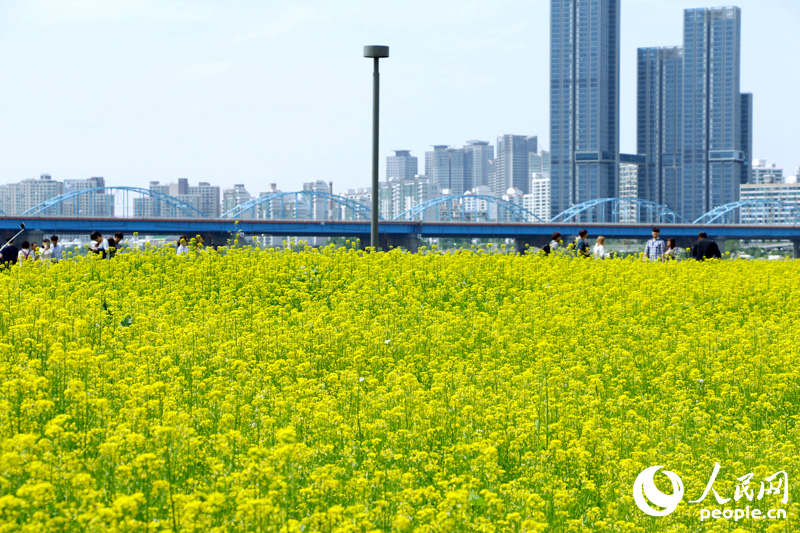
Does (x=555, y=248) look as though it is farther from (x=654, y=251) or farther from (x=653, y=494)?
(x=653, y=494)

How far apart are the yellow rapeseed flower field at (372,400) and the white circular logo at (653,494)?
0.06m

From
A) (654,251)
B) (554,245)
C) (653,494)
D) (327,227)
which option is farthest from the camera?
(327,227)

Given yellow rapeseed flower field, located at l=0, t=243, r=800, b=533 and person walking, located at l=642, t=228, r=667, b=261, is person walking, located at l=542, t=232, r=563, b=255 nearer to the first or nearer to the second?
person walking, located at l=642, t=228, r=667, b=261

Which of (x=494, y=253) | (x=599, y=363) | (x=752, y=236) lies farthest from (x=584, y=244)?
(x=752, y=236)

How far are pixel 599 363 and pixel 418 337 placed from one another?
2165mm

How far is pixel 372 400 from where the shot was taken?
737 cm

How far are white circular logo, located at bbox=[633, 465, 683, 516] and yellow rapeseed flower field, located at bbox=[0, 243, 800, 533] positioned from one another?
0.20ft

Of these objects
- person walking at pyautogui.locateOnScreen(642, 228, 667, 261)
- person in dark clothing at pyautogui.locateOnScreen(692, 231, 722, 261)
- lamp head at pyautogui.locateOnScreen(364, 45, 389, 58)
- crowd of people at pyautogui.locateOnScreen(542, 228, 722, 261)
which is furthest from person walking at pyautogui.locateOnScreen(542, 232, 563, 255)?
lamp head at pyautogui.locateOnScreen(364, 45, 389, 58)

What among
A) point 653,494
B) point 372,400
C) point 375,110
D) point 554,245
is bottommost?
point 653,494

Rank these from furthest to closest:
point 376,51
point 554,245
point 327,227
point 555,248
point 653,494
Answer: point 327,227
point 554,245
point 555,248
point 376,51
point 653,494

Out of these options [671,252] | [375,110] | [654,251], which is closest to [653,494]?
[375,110]

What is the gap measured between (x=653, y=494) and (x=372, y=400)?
2.54 m

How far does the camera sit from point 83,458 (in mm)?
5719

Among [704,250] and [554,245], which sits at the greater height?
[554,245]
